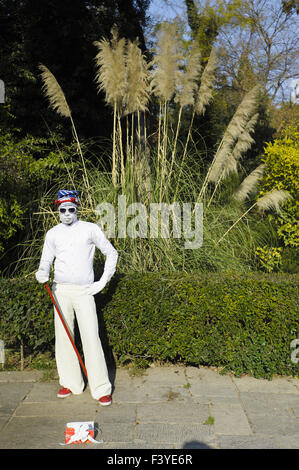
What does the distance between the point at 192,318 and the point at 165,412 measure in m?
0.99

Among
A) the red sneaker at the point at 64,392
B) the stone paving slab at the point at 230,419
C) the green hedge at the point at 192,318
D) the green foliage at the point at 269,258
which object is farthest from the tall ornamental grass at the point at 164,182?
the stone paving slab at the point at 230,419

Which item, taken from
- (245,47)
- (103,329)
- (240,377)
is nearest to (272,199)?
(240,377)

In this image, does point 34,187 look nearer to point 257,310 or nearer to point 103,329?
point 103,329

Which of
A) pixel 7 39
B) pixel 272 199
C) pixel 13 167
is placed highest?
pixel 7 39

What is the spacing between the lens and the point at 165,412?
3.49m

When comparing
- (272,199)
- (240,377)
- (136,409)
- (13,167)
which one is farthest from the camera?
(13,167)

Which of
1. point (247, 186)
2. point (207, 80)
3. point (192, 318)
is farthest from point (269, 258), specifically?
point (207, 80)

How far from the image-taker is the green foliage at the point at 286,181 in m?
6.32

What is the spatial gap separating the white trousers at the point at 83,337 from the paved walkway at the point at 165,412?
0.19 m

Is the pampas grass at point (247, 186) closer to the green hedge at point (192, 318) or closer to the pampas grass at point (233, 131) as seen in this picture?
the pampas grass at point (233, 131)

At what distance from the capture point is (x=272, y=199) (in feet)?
17.8

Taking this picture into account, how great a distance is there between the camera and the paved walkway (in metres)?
3.09

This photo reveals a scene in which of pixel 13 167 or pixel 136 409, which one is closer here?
pixel 136 409

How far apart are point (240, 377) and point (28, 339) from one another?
7.22ft
